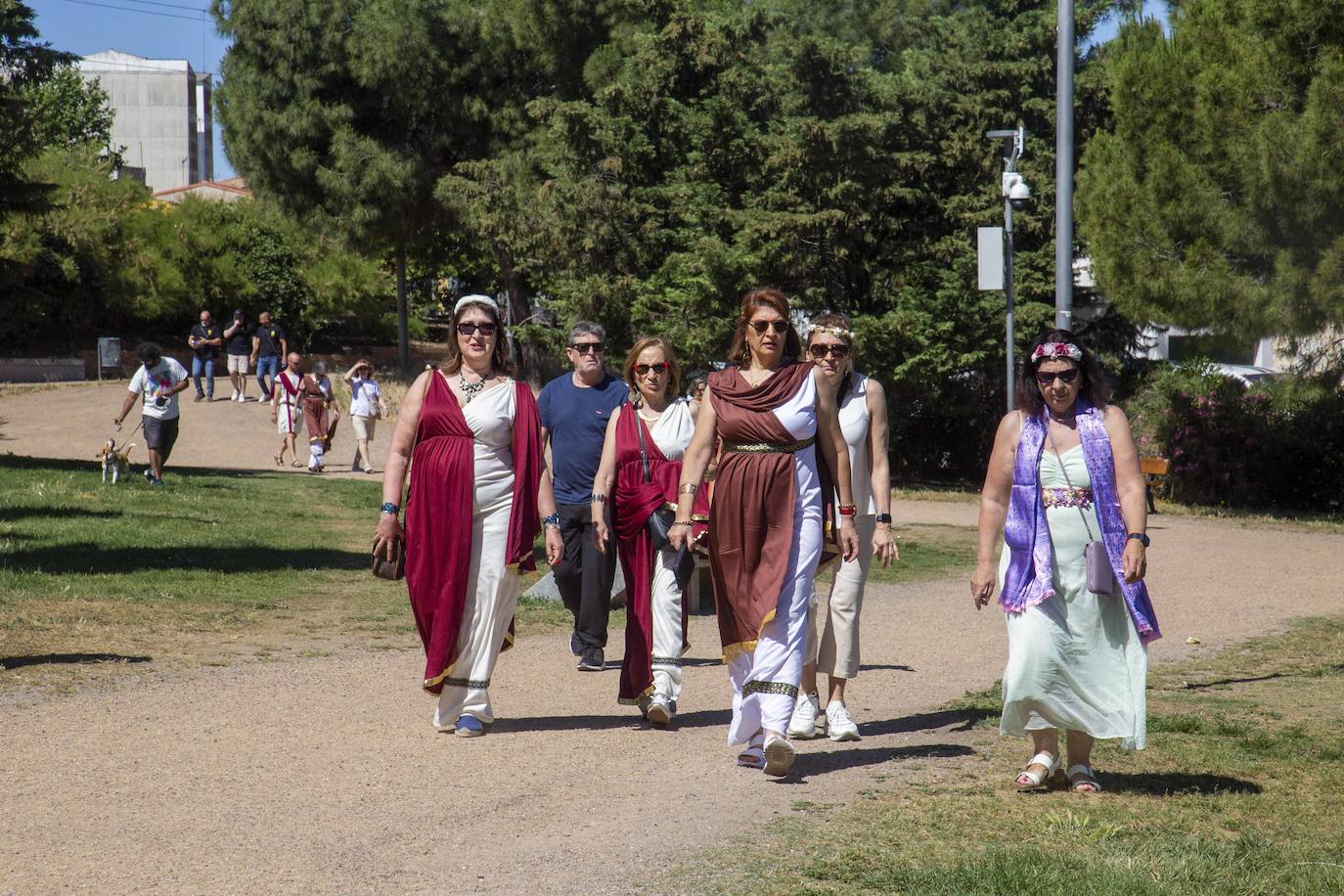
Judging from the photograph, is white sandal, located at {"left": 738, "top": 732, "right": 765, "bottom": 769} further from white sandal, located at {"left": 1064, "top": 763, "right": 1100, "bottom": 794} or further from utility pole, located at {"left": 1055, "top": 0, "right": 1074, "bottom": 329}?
utility pole, located at {"left": 1055, "top": 0, "right": 1074, "bottom": 329}

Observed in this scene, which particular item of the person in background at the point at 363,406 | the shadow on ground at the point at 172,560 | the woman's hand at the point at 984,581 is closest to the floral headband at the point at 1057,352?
the woman's hand at the point at 984,581

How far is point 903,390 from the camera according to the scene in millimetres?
24188

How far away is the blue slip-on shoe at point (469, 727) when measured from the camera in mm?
6363

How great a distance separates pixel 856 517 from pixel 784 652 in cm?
115

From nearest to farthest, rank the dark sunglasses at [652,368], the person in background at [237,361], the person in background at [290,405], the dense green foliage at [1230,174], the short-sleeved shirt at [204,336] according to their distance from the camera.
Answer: the dark sunglasses at [652,368]
the dense green foliage at [1230,174]
the person in background at [290,405]
the short-sleeved shirt at [204,336]
the person in background at [237,361]

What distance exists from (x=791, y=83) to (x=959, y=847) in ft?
68.1

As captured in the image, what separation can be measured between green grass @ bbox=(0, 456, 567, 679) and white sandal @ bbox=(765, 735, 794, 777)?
163 centimetres

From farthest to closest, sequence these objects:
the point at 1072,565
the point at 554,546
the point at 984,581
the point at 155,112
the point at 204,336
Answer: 1. the point at 155,112
2. the point at 204,336
3. the point at 554,546
4. the point at 984,581
5. the point at 1072,565

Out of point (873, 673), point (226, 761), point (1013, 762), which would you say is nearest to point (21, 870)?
point (226, 761)

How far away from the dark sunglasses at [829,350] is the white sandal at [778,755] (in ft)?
5.79

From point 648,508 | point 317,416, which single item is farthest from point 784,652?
point 317,416

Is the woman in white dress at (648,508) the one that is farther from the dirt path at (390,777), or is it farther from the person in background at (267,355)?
the person in background at (267,355)

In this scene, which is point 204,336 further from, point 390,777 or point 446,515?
point 390,777

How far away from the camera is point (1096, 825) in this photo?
195 inches
